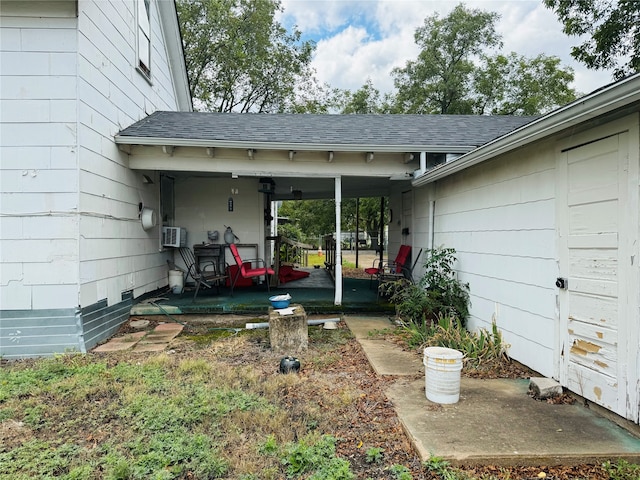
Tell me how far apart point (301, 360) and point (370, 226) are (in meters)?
15.1

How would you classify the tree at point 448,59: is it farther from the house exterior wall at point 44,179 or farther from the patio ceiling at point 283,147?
the house exterior wall at point 44,179

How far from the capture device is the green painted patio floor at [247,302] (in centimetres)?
561

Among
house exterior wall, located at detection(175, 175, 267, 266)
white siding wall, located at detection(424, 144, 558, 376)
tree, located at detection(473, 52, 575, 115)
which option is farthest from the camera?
tree, located at detection(473, 52, 575, 115)

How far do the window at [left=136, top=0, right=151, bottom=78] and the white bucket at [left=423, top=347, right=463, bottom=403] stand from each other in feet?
20.8

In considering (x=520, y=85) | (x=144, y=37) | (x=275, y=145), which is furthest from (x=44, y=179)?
(x=520, y=85)

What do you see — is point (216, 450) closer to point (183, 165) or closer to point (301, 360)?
point (301, 360)

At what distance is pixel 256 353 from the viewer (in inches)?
159

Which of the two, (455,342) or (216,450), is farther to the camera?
(455,342)

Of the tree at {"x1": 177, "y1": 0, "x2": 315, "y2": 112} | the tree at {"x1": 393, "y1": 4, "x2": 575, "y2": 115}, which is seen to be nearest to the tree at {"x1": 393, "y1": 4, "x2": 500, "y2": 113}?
the tree at {"x1": 393, "y1": 4, "x2": 575, "y2": 115}

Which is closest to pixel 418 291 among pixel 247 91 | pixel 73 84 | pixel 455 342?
pixel 455 342

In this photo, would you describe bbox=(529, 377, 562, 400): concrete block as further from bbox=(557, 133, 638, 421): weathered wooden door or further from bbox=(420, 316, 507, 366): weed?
bbox=(420, 316, 507, 366): weed

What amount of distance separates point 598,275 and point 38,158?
5389mm

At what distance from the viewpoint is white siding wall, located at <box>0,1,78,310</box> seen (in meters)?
3.96

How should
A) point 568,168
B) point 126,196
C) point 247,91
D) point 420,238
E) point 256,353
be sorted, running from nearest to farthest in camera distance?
point 568,168, point 256,353, point 126,196, point 420,238, point 247,91
